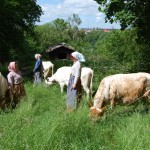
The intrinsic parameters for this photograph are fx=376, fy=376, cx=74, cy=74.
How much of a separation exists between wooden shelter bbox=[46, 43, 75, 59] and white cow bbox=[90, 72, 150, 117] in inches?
1957

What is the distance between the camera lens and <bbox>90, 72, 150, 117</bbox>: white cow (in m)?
9.88

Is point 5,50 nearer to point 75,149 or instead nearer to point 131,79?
point 131,79

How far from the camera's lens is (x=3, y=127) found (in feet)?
22.8

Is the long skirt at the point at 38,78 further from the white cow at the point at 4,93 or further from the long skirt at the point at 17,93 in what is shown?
the white cow at the point at 4,93

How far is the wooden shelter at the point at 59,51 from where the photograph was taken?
198 feet

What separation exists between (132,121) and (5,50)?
75.6 ft

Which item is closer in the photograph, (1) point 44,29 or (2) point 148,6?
(2) point 148,6

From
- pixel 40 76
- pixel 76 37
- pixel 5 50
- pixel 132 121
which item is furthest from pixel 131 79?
pixel 76 37

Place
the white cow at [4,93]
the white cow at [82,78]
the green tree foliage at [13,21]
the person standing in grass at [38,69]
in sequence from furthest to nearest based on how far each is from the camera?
1. the green tree foliage at [13,21]
2. the person standing in grass at [38,69]
3. the white cow at [82,78]
4. the white cow at [4,93]

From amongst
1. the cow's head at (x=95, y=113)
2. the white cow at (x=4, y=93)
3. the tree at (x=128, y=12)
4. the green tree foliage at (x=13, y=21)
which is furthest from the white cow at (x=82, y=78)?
the green tree foliage at (x=13, y=21)

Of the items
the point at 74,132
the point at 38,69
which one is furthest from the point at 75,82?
the point at 38,69

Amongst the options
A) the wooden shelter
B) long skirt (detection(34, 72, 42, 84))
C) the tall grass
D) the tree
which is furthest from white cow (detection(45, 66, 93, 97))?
the wooden shelter

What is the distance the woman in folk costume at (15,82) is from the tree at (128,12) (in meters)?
8.13

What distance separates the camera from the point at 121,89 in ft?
33.5
